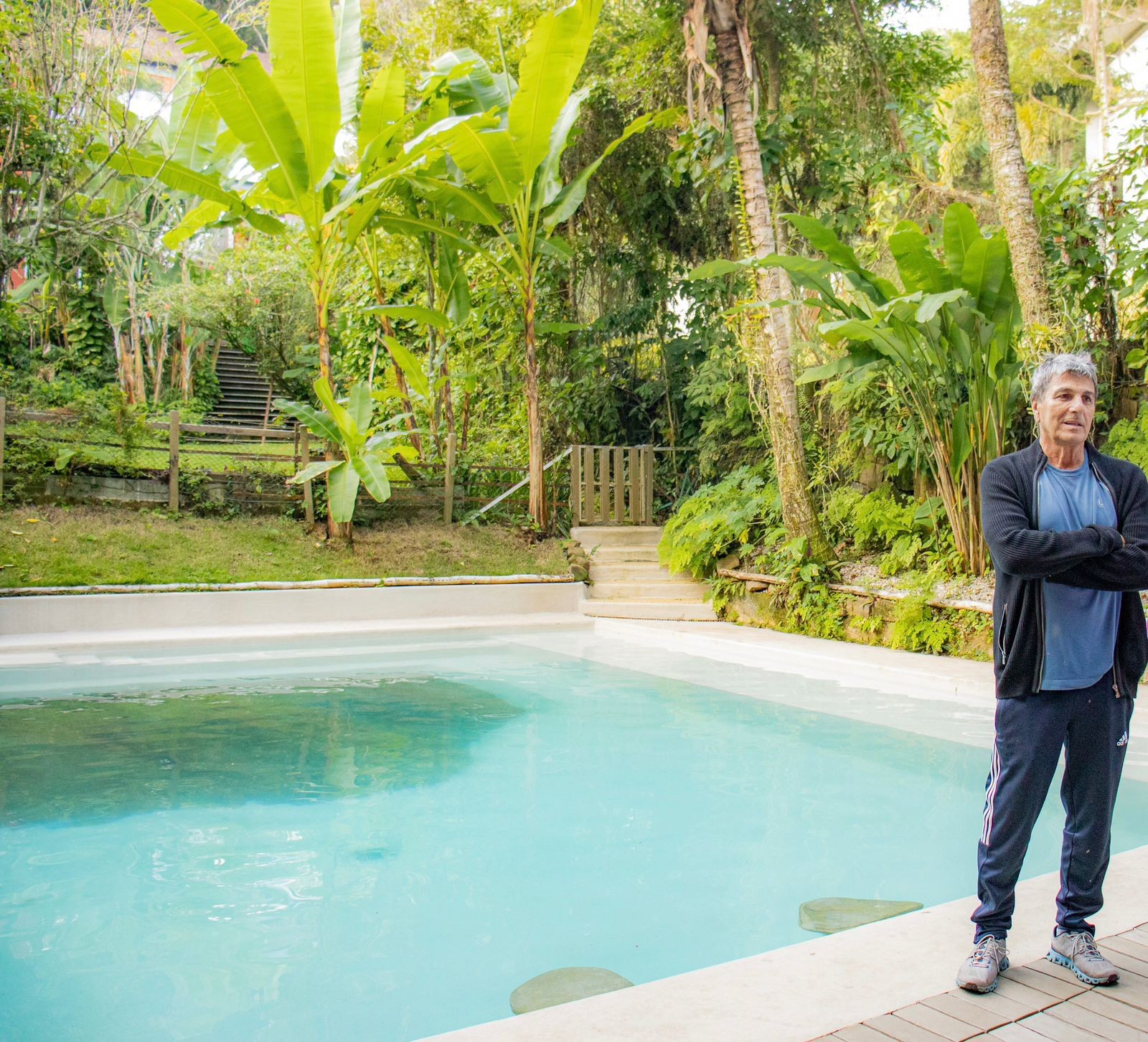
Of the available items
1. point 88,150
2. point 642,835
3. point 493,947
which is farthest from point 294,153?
point 493,947

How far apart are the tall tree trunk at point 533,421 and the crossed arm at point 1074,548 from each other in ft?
30.5

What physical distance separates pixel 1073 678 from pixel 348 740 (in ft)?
14.0

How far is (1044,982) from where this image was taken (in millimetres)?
2232

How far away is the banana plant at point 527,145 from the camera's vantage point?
936 centimetres

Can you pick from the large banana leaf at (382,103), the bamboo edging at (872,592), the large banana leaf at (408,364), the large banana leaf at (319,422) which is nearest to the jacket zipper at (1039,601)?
the bamboo edging at (872,592)

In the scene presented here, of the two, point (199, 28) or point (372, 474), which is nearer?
point (199, 28)

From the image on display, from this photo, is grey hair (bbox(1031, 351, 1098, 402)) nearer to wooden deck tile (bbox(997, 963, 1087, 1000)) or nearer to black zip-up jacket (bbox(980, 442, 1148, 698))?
black zip-up jacket (bbox(980, 442, 1148, 698))

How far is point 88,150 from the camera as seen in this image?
9625 millimetres

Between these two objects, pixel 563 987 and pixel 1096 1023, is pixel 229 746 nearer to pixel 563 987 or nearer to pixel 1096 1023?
pixel 563 987

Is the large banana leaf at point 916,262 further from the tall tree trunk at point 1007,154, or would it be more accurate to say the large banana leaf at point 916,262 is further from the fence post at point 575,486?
the fence post at point 575,486

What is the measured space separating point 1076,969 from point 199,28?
9223 mm

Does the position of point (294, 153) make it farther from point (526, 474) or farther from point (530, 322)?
point (526, 474)

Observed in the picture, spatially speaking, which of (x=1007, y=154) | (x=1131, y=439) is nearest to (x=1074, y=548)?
(x=1131, y=439)

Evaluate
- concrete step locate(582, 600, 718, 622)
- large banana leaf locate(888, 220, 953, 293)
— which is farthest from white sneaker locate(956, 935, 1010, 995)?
concrete step locate(582, 600, 718, 622)
